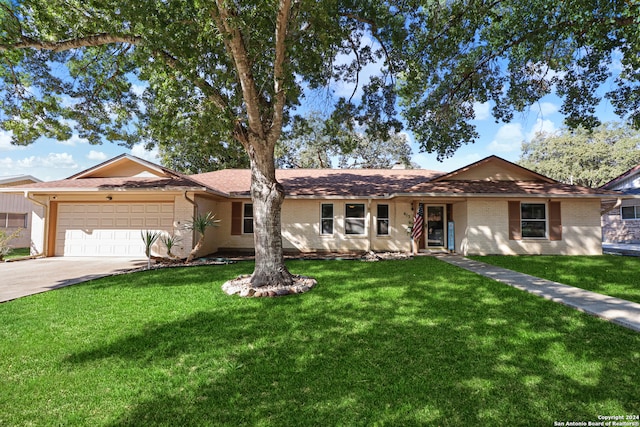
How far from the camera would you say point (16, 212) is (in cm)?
1828

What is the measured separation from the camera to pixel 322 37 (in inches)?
299

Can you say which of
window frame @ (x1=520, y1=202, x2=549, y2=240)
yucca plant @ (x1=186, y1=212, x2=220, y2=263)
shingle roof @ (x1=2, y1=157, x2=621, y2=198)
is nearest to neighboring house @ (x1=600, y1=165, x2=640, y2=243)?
shingle roof @ (x1=2, y1=157, x2=621, y2=198)

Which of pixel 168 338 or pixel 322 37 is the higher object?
pixel 322 37


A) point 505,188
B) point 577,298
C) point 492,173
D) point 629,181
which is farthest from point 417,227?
point 629,181

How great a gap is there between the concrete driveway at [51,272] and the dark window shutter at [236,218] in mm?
4114

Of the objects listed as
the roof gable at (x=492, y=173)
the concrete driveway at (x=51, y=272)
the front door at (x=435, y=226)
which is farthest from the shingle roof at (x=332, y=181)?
the concrete driveway at (x=51, y=272)

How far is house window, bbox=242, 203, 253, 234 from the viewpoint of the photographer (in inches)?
589

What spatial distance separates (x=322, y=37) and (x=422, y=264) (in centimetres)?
758

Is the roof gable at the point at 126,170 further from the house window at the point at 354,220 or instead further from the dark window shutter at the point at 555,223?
the dark window shutter at the point at 555,223

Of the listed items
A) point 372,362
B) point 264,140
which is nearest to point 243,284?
point 264,140

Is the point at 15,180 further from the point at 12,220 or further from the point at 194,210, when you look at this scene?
the point at 194,210

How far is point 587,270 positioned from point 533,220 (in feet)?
13.8

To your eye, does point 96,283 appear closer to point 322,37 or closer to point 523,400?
point 322,37

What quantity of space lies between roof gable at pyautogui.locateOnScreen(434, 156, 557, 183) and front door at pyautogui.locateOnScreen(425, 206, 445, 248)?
1666 mm
